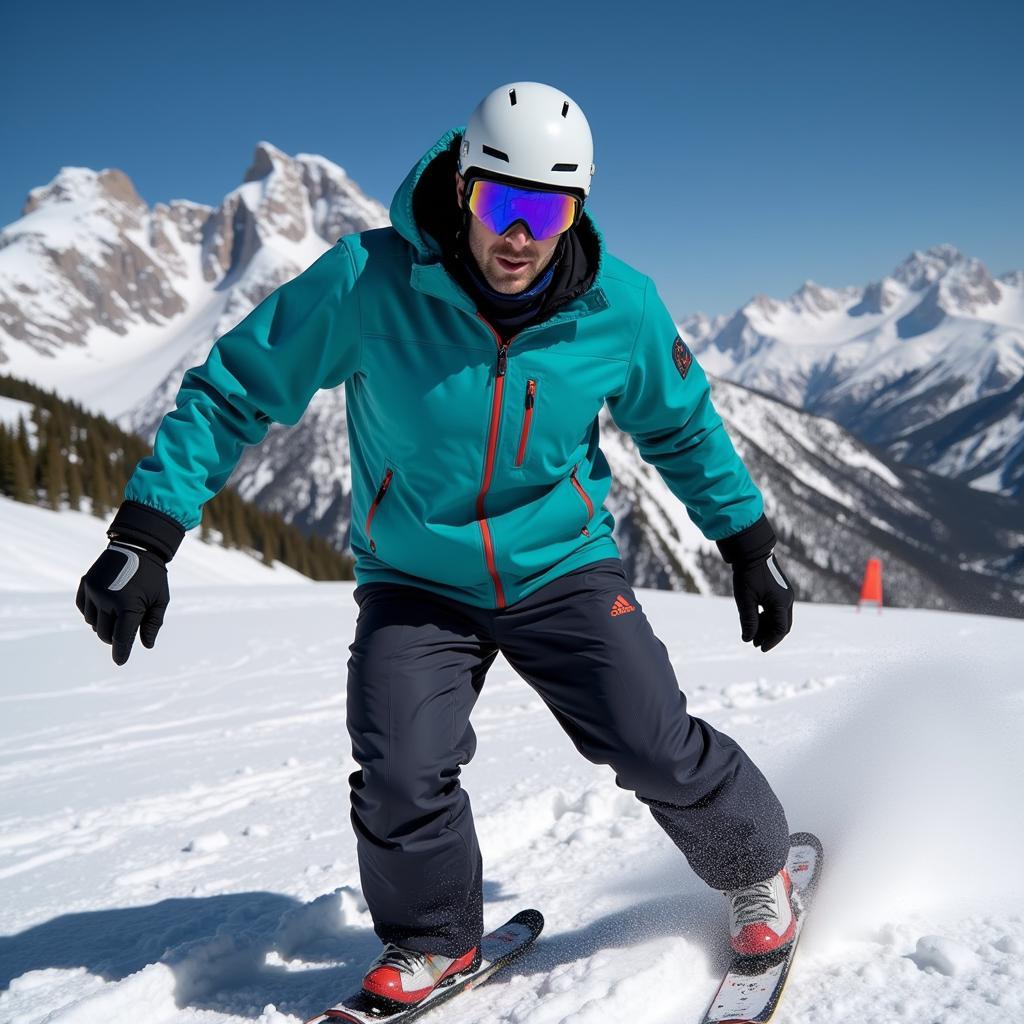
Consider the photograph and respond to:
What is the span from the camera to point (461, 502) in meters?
2.53

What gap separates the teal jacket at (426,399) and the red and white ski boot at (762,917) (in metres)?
1.11

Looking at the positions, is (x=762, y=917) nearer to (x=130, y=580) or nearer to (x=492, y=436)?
(x=492, y=436)

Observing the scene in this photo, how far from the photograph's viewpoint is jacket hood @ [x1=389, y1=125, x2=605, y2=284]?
2467 mm

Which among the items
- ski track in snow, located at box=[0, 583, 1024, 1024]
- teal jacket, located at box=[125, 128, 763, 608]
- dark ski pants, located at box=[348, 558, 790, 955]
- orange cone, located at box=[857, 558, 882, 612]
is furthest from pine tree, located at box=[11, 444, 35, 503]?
dark ski pants, located at box=[348, 558, 790, 955]

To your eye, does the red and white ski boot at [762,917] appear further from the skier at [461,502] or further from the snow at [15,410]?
the snow at [15,410]

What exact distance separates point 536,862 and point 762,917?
1.11m

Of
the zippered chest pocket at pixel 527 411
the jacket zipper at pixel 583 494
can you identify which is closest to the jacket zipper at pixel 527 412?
the zippered chest pocket at pixel 527 411

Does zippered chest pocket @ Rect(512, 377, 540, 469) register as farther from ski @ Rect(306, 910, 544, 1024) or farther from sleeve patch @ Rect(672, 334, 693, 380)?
ski @ Rect(306, 910, 544, 1024)

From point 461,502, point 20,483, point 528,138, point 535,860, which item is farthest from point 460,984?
point 20,483

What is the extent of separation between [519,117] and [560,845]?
2689 mm

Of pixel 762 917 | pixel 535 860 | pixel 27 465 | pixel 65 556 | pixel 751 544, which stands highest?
pixel 751 544

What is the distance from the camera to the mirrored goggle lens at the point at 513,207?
2.47 meters

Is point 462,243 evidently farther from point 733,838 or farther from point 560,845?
point 560,845

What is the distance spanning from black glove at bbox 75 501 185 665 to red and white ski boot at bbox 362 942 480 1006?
1124mm
